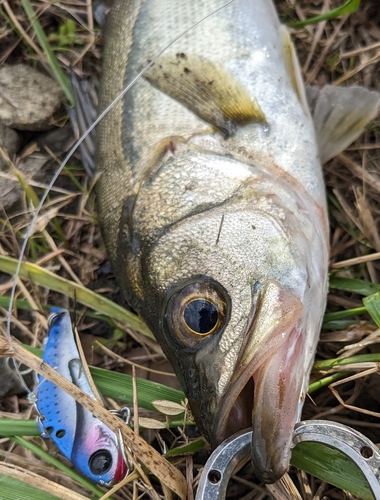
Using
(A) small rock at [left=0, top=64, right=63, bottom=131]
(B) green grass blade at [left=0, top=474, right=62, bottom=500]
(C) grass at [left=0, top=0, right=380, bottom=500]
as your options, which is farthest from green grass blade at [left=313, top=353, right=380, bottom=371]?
(A) small rock at [left=0, top=64, right=63, bottom=131]

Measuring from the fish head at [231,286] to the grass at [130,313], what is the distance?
37cm

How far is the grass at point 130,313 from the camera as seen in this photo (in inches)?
80.6

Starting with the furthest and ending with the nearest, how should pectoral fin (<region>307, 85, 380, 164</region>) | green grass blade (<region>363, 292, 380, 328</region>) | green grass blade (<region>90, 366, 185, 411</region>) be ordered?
pectoral fin (<region>307, 85, 380, 164</region>)
green grass blade (<region>90, 366, 185, 411</region>)
green grass blade (<region>363, 292, 380, 328</region>)

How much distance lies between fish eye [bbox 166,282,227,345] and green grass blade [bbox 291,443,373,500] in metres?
0.62

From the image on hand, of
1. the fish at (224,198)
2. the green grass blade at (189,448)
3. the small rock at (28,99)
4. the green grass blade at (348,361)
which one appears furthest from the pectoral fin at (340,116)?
the small rock at (28,99)

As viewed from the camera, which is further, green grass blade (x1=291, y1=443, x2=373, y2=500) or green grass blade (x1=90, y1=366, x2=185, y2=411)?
green grass blade (x1=90, y1=366, x2=185, y2=411)

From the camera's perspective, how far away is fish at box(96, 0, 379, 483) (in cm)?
157

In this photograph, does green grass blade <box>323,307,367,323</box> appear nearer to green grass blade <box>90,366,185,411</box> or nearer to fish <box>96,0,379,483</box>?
fish <box>96,0,379,483</box>

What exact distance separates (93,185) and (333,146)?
1.18 meters

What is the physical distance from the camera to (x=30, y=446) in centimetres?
212

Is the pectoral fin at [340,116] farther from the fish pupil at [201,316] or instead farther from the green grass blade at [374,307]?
the fish pupil at [201,316]

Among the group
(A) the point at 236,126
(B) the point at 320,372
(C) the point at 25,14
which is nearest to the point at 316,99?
(A) the point at 236,126

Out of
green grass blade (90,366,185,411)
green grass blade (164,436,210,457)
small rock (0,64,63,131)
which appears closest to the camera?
green grass blade (164,436,210,457)

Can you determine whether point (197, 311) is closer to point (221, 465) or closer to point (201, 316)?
point (201, 316)
